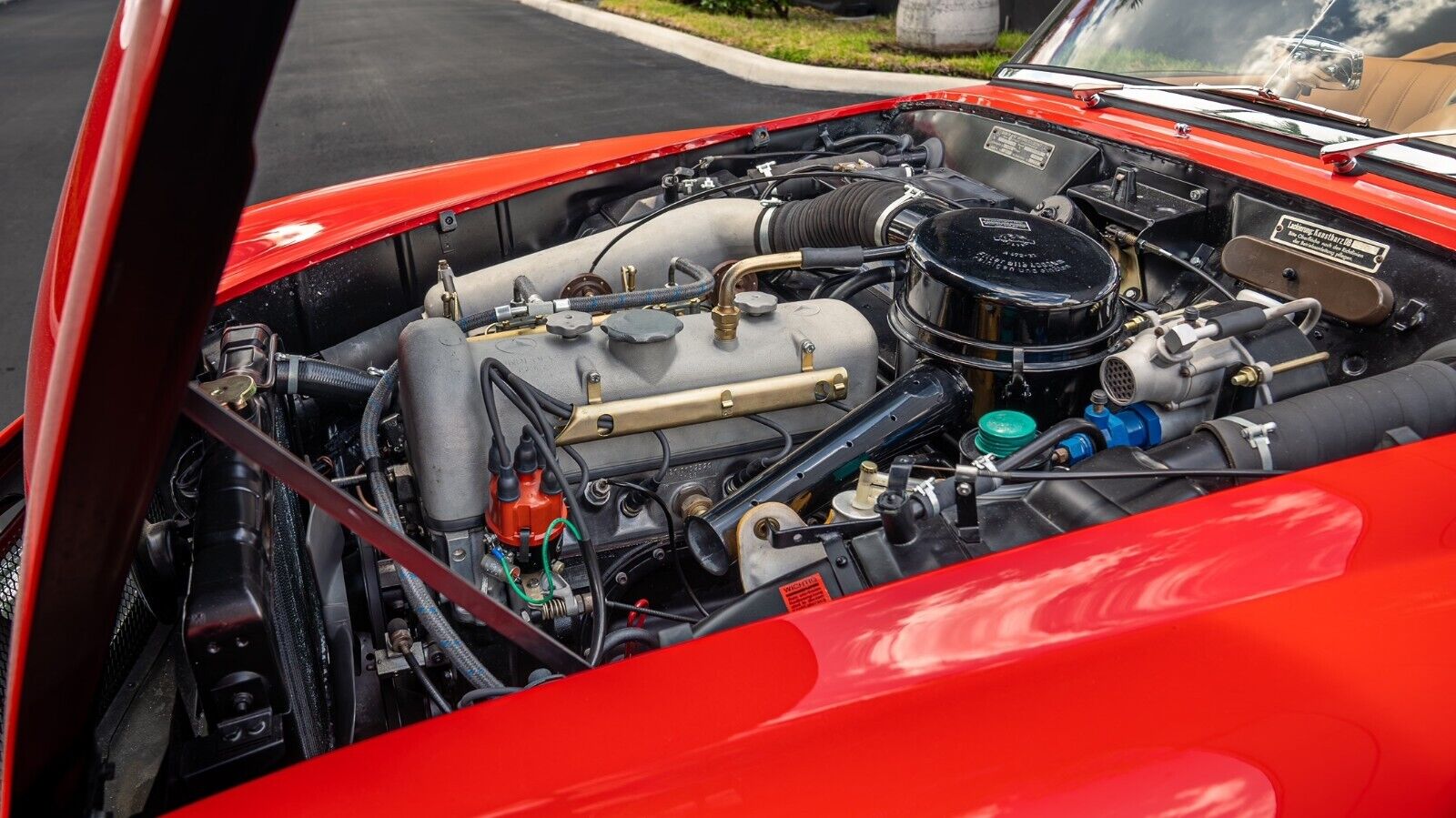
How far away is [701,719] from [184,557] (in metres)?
0.70

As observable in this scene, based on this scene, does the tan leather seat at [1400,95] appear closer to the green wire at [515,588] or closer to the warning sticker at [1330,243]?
Result: the warning sticker at [1330,243]

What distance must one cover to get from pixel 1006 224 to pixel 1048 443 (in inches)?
20.2

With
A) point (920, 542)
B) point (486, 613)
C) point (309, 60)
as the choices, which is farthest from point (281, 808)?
point (309, 60)

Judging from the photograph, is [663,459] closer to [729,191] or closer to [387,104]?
[729,191]

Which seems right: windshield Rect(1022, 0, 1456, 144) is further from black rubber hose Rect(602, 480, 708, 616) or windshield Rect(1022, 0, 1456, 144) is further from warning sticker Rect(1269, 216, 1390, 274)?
black rubber hose Rect(602, 480, 708, 616)

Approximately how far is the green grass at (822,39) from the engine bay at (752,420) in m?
6.86

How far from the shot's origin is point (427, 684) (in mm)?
1284

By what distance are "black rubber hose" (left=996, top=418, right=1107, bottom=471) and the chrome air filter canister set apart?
5.3 inches

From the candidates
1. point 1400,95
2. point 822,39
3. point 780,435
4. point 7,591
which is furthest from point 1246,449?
point 822,39

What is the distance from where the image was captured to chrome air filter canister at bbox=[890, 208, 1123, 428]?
1573mm

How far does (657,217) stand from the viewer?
7.45 ft

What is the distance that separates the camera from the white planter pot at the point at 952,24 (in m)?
8.86

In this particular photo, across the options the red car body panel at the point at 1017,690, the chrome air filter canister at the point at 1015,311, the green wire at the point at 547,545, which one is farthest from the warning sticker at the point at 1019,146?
the green wire at the point at 547,545

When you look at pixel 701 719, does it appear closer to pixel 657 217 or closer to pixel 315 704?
pixel 315 704
